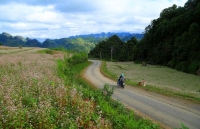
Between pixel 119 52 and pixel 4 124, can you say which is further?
pixel 119 52

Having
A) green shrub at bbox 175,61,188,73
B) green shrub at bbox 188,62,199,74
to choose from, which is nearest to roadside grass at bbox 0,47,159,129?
green shrub at bbox 188,62,199,74

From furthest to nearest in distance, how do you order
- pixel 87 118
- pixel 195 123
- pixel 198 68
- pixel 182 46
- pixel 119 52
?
pixel 119 52 < pixel 182 46 < pixel 198 68 < pixel 195 123 < pixel 87 118

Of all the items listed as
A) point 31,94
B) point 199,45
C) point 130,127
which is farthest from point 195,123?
point 199,45

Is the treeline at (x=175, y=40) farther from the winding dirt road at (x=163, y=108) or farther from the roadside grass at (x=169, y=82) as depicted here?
the winding dirt road at (x=163, y=108)

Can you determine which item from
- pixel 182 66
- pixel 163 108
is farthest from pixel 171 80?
pixel 182 66

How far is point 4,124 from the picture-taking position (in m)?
9.38

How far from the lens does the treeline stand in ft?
262

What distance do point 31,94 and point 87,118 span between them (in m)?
4.01

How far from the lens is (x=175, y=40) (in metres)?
94.6

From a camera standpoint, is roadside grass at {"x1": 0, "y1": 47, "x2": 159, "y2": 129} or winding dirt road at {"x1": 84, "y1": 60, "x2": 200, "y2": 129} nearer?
roadside grass at {"x1": 0, "y1": 47, "x2": 159, "y2": 129}

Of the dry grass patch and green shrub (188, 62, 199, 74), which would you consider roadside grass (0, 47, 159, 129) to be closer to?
the dry grass patch

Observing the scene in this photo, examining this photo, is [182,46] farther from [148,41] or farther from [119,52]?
[119,52]

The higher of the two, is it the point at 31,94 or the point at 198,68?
the point at 31,94

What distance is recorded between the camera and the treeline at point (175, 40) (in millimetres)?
79875
